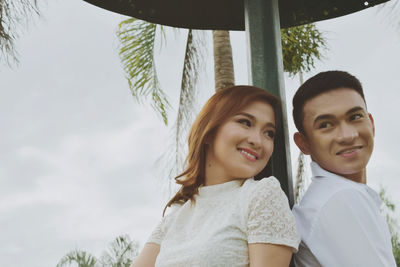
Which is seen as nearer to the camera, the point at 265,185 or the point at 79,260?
the point at 265,185

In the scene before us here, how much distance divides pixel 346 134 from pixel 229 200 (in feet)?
1.99

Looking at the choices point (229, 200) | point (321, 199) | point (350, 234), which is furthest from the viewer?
→ point (229, 200)

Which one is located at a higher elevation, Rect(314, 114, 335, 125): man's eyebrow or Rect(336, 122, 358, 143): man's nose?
Rect(314, 114, 335, 125): man's eyebrow

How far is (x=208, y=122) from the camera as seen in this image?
2.33m

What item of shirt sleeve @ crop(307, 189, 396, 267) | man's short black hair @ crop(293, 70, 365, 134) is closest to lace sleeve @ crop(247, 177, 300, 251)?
shirt sleeve @ crop(307, 189, 396, 267)

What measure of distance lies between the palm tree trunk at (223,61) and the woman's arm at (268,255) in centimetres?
623

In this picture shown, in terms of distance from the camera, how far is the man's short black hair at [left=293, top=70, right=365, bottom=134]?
2.33 meters

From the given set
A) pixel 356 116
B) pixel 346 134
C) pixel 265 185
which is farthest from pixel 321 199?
pixel 356 116

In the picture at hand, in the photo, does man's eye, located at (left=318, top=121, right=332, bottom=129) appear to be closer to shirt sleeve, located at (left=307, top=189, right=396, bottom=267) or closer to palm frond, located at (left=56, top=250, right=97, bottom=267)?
shirt sleeve, located at (left=307, top=189, right=396, bottom=267)

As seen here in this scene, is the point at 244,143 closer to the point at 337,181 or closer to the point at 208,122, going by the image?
the point at 208,122

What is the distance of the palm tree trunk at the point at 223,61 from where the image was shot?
8164 millimetres

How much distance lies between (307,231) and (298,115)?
0.62 meters

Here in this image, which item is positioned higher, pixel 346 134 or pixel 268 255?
pixel 346 134

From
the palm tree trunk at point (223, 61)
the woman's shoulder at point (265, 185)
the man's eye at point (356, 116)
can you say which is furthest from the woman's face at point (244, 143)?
the palm tree trunk at point (223, 61)
